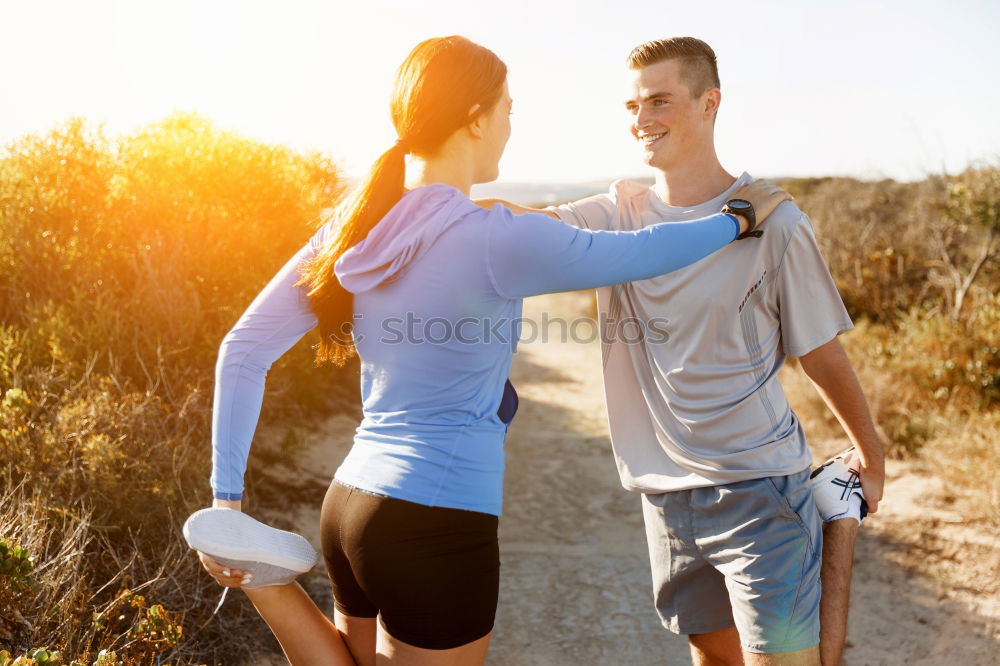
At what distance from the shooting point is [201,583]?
13.4 ft

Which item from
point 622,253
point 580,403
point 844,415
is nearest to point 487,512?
point 622,253

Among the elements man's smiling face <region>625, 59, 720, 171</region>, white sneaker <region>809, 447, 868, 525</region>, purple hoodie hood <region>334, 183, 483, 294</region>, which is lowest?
white sneaker <region>809, 447, 868, 525</region>

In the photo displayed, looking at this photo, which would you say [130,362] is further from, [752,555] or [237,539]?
[752,555]

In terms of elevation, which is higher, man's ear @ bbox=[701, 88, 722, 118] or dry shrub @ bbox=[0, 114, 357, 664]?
man's ear @ bbox=[701, 88, 722, 118]

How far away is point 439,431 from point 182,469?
343 cm

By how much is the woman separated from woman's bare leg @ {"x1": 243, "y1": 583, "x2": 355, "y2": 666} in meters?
0.08

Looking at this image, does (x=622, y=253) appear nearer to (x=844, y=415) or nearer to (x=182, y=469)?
(x=844, y=415)

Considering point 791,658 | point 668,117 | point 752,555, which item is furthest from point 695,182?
point 791,658

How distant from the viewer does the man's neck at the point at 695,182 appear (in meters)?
2.44

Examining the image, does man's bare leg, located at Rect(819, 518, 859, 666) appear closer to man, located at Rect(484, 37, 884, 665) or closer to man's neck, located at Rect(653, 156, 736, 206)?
man, located at Rect(484, 37, 884, 665)

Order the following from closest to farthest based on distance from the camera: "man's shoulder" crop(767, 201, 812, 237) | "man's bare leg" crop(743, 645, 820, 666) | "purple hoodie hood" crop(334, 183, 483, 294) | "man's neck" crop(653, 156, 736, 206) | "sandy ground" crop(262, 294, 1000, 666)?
"purple hoodie hood" crop(334, 183, 483, 294) < "man's bare leg" crop(743, 645, 820, 666) < "man's shoulder" crop(767, 201, 812, 237) < "man's neck" crop(653, 156, 736, 206) < "sandy ground" crop(262, 294, 1000, 666)

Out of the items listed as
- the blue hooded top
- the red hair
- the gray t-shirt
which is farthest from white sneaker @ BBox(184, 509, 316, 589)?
the gray t-shirt

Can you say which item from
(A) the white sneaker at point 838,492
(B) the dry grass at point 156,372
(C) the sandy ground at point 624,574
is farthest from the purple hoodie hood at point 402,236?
(C) the sandy ground at point 624,574

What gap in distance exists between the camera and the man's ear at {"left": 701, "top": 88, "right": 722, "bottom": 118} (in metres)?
2.52
